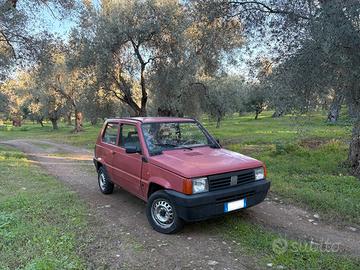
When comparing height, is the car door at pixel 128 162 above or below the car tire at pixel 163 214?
above

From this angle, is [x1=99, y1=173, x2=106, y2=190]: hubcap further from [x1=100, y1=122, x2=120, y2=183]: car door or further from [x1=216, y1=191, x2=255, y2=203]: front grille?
[x1=216, y1=191, x2=255, y2=203]: front grille

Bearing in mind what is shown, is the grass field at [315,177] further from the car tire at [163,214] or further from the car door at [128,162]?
the car door at [128,162]

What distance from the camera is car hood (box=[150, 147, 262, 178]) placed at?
4879 millimetres

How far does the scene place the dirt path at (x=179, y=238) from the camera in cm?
422

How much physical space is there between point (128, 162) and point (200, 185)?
1997 mm

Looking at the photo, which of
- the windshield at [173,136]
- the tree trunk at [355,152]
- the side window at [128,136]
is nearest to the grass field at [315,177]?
the tree trunk at [355,152]

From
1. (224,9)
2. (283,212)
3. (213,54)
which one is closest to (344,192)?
(283,212)

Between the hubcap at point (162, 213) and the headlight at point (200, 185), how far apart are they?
59cm

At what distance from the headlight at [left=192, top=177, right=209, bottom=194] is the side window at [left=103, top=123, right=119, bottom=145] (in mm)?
2922

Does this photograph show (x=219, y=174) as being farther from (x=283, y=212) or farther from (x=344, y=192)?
(x=344, y=192)

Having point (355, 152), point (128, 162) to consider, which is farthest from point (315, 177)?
point (128, 162)

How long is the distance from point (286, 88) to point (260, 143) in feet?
29.6

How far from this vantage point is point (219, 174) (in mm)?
4961

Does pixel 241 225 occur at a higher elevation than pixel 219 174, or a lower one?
lower
